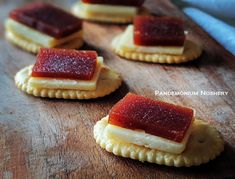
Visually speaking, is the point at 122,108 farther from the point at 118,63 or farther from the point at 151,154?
the point at 118,63

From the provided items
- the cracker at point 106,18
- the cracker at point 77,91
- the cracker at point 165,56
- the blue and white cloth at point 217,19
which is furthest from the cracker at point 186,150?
the cracker at point 106,18

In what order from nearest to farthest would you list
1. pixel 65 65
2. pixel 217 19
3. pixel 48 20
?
pixel 65 65, pixel 48 20, pixel 217 19

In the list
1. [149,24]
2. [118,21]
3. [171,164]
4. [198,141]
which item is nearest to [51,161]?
A: [171,164]

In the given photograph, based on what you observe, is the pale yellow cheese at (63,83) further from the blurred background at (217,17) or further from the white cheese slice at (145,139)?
the blurred background at (217,17)

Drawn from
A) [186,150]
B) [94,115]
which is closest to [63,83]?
[94,115]

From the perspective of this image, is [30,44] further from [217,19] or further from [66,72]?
[217,19]
